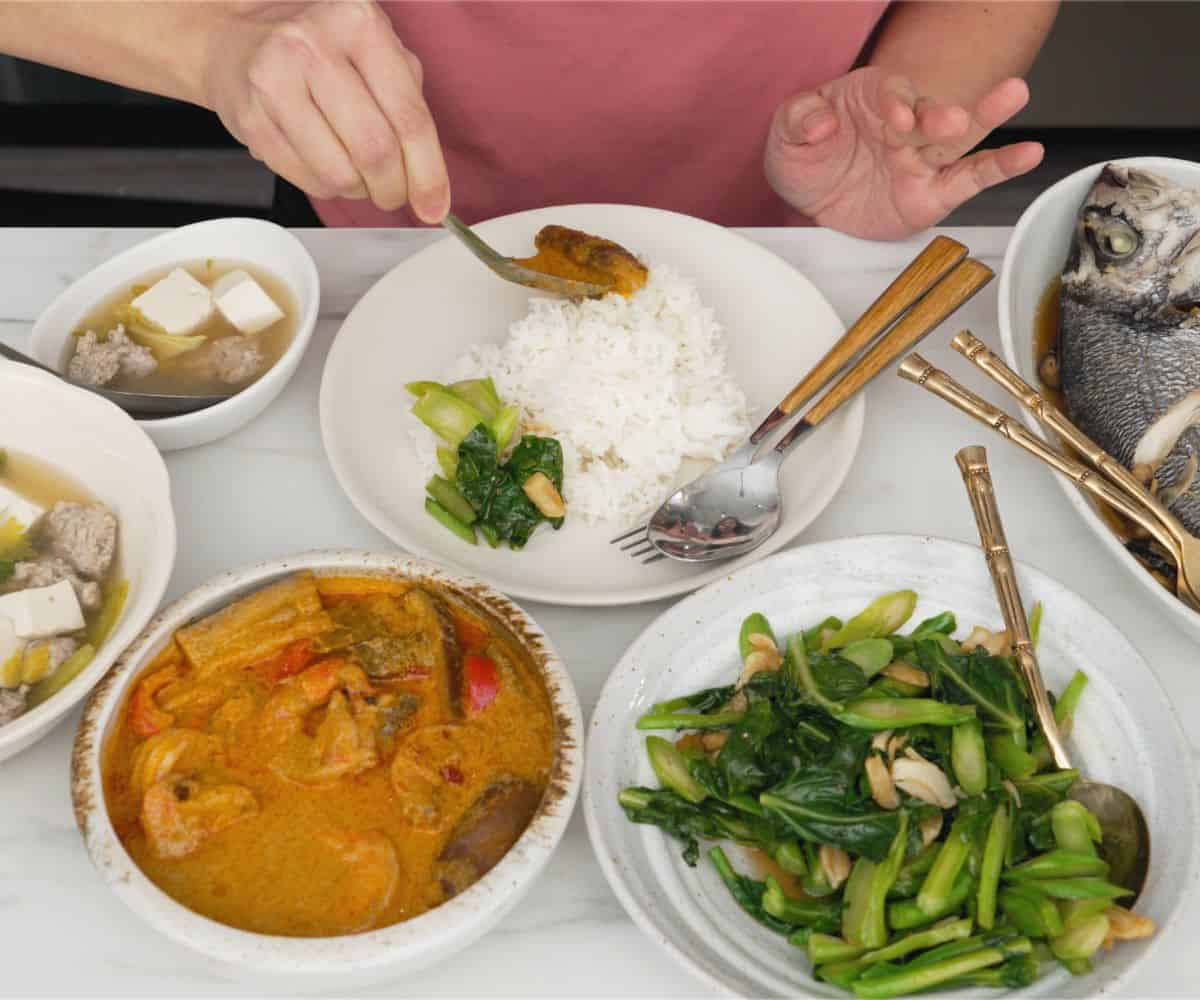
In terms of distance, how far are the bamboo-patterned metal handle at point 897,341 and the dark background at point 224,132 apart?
2.19 meters

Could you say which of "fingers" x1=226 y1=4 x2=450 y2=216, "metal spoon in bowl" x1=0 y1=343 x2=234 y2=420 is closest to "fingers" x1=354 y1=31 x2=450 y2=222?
"fingers" x1=226 y1=4 x2=450 y2=216

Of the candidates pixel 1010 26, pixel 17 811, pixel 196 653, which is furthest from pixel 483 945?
pixel 1010 26

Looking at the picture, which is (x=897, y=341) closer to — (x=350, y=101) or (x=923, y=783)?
(x=923, y=783)

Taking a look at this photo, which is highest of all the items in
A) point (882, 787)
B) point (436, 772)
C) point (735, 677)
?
point (882, 787)

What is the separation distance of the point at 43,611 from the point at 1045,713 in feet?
3.80

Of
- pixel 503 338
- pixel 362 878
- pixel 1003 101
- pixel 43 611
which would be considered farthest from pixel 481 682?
pixel 1003 101

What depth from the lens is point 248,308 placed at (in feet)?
5.93

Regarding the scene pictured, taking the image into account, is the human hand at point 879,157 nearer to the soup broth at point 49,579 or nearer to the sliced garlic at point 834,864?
the sliced garlic at point 834,864

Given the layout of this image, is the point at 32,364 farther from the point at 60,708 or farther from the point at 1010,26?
the point at 1010,26

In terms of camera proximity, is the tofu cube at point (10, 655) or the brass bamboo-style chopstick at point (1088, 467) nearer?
the tofu cube at point (10, 655)

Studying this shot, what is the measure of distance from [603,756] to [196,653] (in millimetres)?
466

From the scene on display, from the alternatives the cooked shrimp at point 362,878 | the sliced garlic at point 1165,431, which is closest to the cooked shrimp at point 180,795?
the cooked shrimp at point 362,878

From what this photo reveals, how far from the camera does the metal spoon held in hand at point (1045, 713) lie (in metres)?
1.24

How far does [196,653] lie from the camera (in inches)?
51.8
